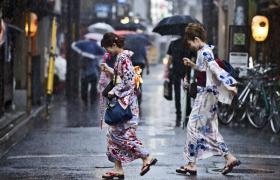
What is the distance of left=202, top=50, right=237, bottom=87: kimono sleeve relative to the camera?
33.0 ft

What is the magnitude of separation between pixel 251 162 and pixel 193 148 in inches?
57.4

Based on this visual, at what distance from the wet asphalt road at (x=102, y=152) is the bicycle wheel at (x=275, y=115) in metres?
0.18

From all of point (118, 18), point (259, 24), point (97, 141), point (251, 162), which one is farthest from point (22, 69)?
point (118, 18)

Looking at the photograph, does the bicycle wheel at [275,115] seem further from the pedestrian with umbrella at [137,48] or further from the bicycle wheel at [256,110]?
the pedestrian with umbrella at [137,48]

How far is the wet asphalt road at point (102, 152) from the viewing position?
1025cm

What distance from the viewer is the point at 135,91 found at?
9977 millimetres

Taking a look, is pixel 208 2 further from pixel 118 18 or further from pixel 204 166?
pixel 118 18

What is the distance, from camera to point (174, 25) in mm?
19578

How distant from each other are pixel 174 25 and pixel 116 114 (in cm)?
1010

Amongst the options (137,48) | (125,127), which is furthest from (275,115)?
(137,48)

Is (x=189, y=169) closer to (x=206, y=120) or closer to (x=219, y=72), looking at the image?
(x=206, y=120)

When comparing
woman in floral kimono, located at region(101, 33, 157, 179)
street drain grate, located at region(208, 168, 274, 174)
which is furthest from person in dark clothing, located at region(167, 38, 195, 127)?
woman in floral kimono, located at region(101, 33, 157, 179)

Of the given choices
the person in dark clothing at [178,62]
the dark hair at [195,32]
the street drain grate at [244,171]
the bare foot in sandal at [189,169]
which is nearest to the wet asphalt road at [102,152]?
the street drain grate at [244,171]

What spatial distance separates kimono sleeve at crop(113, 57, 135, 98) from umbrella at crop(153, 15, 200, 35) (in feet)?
32.0
